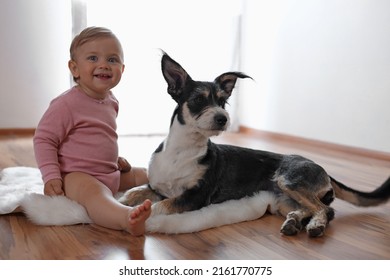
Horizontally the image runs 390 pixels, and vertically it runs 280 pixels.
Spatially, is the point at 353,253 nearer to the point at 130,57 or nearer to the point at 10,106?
the point at 130,57

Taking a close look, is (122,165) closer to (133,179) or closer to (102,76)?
(133,179)

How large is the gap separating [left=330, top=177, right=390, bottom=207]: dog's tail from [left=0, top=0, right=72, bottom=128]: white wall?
363 centimetres

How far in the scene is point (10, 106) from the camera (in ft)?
16.0

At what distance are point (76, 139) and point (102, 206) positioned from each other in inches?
15.8

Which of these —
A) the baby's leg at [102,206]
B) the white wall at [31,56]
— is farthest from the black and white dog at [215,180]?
the white wall at [31,56]

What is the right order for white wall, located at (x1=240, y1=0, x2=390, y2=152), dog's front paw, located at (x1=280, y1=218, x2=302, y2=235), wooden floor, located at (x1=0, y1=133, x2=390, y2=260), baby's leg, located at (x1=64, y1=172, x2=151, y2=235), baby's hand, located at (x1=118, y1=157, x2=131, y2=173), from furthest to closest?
white wall, located at (x1=240, y1=0, x2=390, y2=152)
baby's hand, located at (x1=118, y1=157, x2=131, y2=173)
dog's front paw, located at (x1=280, y1=218, x2=302, y2=235)
baby's leg, located at (x1=64, y1=172, x2=151, y2=235)
wooden floor, located at (x1=0, y1=133, x2=390, y2=260)

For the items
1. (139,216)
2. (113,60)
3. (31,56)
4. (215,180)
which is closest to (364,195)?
(215,180)

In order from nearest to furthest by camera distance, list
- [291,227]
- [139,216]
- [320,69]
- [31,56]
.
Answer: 1. [139,216]
2. [291,227]
3. [320,69]
4. [31,56]

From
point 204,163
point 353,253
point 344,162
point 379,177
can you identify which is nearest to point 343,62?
point 344,162

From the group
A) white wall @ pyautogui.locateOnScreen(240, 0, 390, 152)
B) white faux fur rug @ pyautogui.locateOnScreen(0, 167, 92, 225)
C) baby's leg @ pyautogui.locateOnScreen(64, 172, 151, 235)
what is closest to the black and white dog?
baby's leg @ pyautogui.locateOnScreen(64, 172, 151, 235)

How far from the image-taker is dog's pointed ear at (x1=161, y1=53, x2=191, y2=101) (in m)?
1.94

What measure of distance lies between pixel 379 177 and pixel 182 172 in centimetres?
172

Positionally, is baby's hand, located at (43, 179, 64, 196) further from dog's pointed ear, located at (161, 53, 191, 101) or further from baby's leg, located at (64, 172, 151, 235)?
dog's pointed ear, located at (161, 53, 191, 101)

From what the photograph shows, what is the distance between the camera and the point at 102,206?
1729 mm
